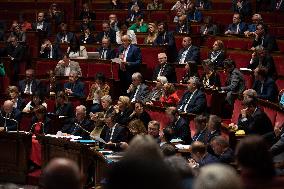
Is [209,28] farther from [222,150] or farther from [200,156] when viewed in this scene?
[200,156]

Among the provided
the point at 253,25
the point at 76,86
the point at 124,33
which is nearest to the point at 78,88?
the point at 76,86

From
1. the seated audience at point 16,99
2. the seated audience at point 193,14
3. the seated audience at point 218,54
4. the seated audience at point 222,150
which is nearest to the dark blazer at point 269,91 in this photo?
the seated audience at point 218,54

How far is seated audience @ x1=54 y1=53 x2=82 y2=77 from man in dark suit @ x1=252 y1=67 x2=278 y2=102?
3400 mm

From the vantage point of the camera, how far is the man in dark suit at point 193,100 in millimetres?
8773

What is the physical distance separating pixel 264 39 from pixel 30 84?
3.71 metres

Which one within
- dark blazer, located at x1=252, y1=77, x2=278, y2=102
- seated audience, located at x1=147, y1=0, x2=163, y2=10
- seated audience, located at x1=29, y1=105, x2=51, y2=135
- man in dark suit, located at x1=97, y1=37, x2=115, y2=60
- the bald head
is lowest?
seated audience, located at x1=29, y1=105, x2=51, y2=135

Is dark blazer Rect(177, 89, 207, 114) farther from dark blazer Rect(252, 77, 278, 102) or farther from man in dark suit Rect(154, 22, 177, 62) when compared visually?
man in dark suit Rect(154, 22, 177, 62)

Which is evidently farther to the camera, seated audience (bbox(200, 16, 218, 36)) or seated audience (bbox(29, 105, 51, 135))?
seated audience (bbox(200, 16, 218, 36))

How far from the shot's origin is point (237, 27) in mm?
11570

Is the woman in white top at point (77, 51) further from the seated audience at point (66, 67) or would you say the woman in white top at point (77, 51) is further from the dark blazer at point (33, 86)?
the dark blazer at point (33, 86)

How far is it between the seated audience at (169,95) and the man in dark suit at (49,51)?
126 inches

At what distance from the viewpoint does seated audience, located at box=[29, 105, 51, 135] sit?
30.2 ft

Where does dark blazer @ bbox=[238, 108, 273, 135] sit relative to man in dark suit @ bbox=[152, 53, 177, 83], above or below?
below

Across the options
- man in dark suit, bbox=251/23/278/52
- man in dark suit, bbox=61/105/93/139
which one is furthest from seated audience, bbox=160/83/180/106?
man in dark suit, bbox=251/23/278/52
